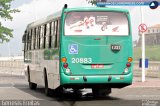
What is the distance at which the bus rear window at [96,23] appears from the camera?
56.8 ft

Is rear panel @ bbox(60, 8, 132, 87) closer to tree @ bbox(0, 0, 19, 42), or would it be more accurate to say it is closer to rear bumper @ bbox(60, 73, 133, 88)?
rear bumper @ bbox(60, 73, 133, 88)

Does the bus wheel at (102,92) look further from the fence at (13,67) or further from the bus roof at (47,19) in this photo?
the fence at (13,67)

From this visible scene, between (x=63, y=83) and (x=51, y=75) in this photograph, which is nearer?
(x=63, y=83)

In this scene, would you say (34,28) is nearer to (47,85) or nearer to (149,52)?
(47,85)

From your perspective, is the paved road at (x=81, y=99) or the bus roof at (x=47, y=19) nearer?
the paved road at (x=81, y=99)

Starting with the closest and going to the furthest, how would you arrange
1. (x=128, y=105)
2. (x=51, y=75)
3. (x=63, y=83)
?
1. (x=128, y=105)
2. (x=63, y=83)
3. (x=51, y=75)

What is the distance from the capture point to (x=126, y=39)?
→ 17.6 meters

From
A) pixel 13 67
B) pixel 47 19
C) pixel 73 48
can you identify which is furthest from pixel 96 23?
pixel 13 67

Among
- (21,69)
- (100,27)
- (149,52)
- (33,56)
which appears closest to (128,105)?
(100,27)

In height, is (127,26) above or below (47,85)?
above

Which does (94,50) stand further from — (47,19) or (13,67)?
(13,67)

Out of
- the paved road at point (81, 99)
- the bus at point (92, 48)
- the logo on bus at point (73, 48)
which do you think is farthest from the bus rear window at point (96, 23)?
the paved road at point (81, 99)

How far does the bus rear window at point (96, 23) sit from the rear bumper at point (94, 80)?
4.60 ft

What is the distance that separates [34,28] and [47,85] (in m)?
3.40
